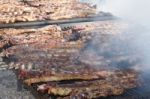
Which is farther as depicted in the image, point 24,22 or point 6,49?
point 24,22

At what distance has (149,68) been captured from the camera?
1051cm

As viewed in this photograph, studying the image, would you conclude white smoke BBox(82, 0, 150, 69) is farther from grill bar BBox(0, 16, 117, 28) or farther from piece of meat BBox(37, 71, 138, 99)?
piece of meat BBox(37, 71, 138, 99)

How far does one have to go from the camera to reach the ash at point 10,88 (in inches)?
387

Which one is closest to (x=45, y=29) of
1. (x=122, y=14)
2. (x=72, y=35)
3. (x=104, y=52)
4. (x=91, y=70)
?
(x=72, y=35)

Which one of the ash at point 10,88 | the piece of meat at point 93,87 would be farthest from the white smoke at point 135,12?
the ash at point 10,88

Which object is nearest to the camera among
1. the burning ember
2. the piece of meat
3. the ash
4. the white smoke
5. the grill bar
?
the piece of meat

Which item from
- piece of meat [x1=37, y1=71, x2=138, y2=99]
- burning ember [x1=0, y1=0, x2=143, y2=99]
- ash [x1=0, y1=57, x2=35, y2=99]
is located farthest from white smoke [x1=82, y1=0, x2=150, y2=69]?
ash [x1=0, y1=57, x2=35, y2=99]

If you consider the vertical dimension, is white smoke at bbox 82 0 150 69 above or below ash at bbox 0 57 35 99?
A: above

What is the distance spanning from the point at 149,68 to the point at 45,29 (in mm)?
5517

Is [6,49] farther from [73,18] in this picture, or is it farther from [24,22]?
[73,18]

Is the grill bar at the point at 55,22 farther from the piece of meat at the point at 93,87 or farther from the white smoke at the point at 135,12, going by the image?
the piece of meat at the point at 93,87

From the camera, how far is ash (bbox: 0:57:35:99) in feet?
32.3

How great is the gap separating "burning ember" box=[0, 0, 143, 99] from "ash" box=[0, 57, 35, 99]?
275 mm

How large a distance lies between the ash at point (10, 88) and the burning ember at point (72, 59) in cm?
28
